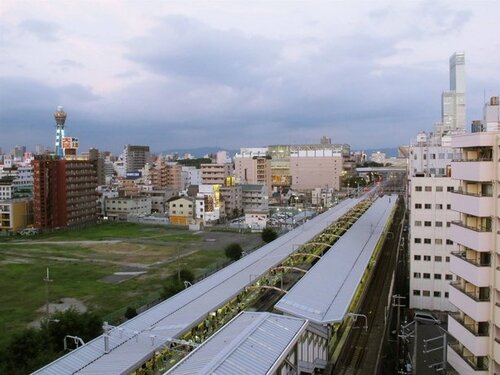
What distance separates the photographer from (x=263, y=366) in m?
7.33

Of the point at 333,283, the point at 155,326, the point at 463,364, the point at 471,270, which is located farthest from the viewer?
the point at 333,283

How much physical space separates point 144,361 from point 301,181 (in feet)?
220

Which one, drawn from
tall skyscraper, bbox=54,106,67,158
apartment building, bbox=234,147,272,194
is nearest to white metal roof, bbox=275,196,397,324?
apartment building, bbox=234,147,272,194

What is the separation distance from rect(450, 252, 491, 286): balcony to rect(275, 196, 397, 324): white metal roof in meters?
2.97

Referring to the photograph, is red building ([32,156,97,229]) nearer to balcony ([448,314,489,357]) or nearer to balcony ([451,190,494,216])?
balcony ([448,314,489,357])

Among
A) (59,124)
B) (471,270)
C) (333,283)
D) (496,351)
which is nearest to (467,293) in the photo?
(471,270)

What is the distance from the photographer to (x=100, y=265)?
26703mm

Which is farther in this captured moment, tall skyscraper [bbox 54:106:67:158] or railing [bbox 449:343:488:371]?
tall skyscraper [bbox 54:106:67:158]

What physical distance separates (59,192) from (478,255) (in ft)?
123

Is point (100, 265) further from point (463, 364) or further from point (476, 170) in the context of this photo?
point (476, 170)

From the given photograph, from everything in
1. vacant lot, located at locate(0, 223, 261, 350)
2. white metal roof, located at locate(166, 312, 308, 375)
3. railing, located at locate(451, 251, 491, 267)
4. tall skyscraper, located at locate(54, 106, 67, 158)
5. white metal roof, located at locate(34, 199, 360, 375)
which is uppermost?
tall skyscraper, located at locate(54, 106, 67, 158)

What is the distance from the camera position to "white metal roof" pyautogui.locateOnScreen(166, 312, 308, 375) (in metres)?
7.22

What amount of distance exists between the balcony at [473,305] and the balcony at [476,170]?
2.28m

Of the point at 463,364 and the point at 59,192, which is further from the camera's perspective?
the point at 59,192
